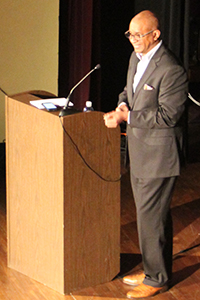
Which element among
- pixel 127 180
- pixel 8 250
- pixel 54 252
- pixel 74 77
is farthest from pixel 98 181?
pixel 74 77

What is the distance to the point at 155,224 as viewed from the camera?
2730mm

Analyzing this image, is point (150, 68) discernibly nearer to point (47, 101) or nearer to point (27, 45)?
point (47, 101)

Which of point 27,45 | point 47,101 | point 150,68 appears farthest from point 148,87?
point 27,45

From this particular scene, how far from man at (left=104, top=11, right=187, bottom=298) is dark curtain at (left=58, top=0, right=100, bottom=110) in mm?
2147

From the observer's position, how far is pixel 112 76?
535 centimetres

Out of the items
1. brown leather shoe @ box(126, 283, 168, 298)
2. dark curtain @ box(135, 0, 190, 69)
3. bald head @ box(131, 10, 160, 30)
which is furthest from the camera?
dark curtain @ box(135, 0, 190, 69)

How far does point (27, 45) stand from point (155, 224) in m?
2.77

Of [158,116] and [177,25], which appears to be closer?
[158,116]

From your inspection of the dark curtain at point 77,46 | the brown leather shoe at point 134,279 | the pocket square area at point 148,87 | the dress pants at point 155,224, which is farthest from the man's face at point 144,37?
the dark curtain at point 77,46

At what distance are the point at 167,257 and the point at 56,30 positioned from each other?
291 centimetres

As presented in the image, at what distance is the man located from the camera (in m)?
2.50

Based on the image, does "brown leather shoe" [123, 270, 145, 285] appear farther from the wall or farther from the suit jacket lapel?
the wall

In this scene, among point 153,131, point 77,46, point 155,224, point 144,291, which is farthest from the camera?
point 77,46

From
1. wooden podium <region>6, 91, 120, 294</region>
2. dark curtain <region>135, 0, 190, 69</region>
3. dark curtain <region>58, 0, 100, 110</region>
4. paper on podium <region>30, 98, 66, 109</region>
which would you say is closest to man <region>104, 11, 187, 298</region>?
wooden podium <region>6, 91, 120, 294</region>
